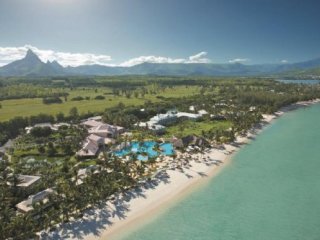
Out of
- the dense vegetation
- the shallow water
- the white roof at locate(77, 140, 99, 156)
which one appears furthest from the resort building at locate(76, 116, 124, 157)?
the shallow water

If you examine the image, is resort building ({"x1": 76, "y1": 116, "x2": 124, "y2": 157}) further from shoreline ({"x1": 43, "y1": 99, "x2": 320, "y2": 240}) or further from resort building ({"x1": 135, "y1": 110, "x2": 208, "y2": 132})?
shoreline ({"x1": 43, "y1": 99, "x2": 320, "y2": 240})

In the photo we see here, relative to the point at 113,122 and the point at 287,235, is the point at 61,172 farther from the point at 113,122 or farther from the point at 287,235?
the point at 113,122

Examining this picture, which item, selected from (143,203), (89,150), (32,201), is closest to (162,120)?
(89,150)

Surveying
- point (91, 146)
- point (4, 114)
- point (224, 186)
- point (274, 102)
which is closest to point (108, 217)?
point (224, 186)

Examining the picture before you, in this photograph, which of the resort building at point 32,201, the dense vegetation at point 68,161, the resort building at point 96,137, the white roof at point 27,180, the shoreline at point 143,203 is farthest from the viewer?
the resort building at point 96,137

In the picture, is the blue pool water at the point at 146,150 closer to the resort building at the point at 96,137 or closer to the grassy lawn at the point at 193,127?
the resort building at the point at 96,137

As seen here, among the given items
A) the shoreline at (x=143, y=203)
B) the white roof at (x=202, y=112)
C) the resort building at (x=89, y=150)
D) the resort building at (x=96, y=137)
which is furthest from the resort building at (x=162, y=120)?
the shoreline at (x=143, y=203)

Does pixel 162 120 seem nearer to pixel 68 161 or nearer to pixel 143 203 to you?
pixel 68 161
